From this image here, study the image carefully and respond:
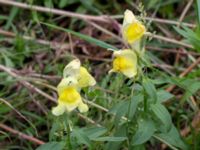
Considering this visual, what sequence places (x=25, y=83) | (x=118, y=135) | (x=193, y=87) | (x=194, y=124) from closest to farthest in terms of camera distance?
1. (x=118, y=135)
2. (x=193, y=87)
3. (x=194, y=124)
4. (x=25, y=83)

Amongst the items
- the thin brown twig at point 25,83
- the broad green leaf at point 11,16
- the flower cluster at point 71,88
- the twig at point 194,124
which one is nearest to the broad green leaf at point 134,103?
the flower cluster at point 71,88

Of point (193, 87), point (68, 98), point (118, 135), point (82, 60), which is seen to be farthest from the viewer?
point (82, 60)

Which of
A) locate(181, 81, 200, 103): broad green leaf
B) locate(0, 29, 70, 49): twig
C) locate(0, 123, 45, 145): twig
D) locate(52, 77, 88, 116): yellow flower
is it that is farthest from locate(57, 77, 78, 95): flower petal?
locate(0, 29, 70, 49): twig

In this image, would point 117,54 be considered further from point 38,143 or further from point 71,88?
point 38,143

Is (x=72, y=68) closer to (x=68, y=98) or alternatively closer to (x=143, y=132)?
(x=68, y=98)

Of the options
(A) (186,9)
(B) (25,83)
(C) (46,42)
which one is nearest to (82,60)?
(C) (46,42)

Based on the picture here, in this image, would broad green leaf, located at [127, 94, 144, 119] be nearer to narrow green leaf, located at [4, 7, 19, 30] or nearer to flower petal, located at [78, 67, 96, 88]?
flower petal, located at [78, 67, 96, 88]
